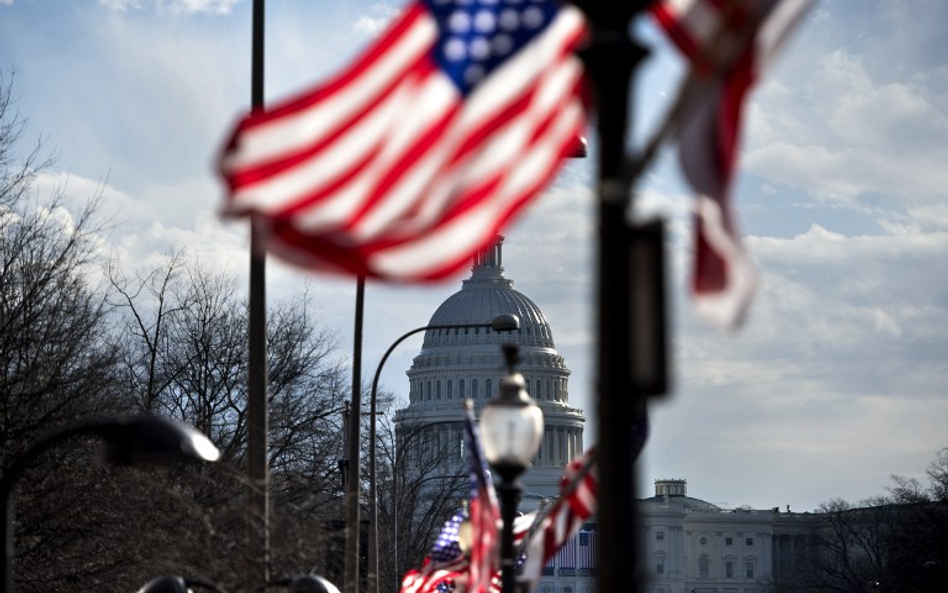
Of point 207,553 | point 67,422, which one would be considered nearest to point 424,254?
point 207,553

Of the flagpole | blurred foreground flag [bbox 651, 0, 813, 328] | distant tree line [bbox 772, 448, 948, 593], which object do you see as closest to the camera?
blurred foreground flag [bbox 651, 0, 813, 328]

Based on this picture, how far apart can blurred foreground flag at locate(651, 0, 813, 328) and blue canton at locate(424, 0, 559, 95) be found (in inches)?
44.4

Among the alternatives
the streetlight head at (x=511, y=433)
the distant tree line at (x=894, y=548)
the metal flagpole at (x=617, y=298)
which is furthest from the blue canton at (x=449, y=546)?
the distant tree line at (x=894, y=548)

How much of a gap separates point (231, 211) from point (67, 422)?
97.6 feet

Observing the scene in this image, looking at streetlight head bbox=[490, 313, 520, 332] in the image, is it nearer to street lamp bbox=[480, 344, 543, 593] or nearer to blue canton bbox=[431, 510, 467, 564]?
blue canton bbox=[431, 510, 467, 564]

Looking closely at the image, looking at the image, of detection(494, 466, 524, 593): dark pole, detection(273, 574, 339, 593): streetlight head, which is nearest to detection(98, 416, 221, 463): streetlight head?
detection(494, 466, 524, 593): dark pole

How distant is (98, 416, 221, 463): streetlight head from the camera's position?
1208 cm

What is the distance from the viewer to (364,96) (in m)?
8.80

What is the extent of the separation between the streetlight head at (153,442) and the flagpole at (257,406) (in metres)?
5.06

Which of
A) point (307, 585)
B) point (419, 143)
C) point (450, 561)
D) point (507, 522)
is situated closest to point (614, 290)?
point (419, 143)

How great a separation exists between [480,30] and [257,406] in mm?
10829

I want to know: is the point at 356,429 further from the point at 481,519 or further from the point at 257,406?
the point at 481,519

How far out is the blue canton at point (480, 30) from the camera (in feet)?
28.3

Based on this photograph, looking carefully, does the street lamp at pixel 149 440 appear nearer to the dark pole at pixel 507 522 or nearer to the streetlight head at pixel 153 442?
the streetlight head at pixel 153 442
